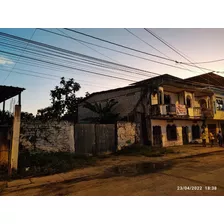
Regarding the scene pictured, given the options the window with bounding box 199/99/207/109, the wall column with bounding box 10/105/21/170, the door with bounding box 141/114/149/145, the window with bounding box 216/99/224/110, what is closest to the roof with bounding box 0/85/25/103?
the wall column with bounding box 10/105/21/170

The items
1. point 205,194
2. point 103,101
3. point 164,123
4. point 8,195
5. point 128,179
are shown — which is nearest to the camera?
point 205,194

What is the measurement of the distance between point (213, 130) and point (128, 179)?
714 inches

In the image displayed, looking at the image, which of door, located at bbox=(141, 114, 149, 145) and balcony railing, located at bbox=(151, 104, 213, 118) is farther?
balcony railing, located at bbox=(151, 104, 213, 118)

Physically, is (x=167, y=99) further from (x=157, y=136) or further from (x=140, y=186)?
(x=140, y=186)

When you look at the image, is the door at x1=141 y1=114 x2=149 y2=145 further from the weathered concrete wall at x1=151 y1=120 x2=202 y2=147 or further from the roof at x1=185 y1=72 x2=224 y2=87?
the roof at x1=185 y1=72 x2=224 y2=87

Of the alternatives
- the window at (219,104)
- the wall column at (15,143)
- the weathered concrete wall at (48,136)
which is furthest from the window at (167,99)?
the wall column at (15,143)

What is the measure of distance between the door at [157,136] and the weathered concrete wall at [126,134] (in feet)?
5.88

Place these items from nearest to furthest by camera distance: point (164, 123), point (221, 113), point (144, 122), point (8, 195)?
point (8, 195), point (144, 122), point (164, 123), point (221, 113)

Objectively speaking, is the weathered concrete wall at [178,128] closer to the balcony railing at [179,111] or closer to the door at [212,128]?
the balcony railing at [179,111]

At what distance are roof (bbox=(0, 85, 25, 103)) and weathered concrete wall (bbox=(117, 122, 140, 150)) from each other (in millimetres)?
6253

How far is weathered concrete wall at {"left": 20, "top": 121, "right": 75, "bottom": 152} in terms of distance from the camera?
7.98m
